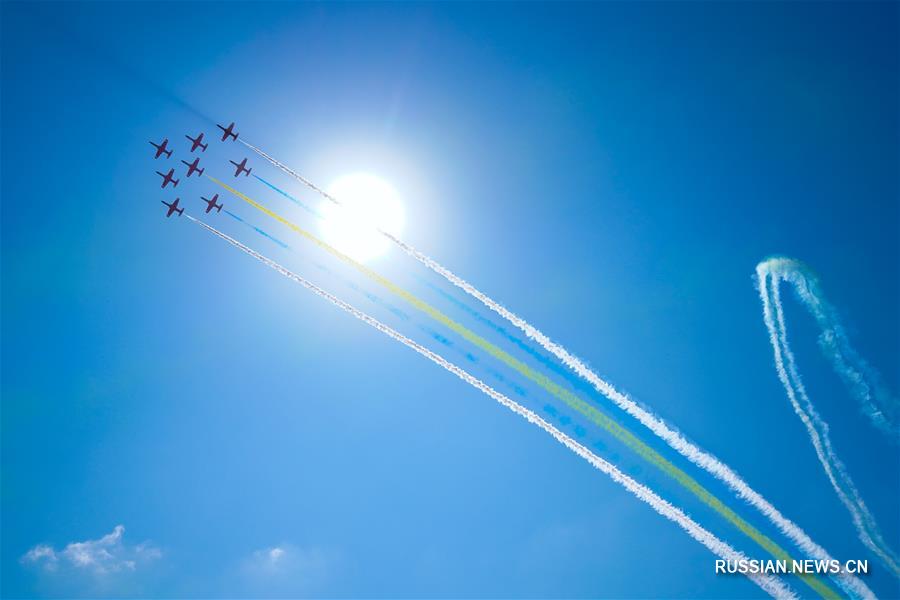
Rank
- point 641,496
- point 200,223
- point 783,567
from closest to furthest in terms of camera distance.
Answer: point 783,567 → point 641,496 → point 200,223

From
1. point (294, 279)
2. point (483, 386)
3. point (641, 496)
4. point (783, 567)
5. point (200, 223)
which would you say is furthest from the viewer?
point (200, 223)

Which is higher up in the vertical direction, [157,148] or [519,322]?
[157,148]

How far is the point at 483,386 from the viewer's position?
3775 centimetres

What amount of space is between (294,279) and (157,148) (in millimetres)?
20887

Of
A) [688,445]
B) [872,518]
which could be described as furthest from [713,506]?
[872,518]

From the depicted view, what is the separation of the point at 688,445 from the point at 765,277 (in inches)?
534

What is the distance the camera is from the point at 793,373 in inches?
1330

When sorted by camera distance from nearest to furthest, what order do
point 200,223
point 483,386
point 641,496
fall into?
point 641,496 → point 483,386 → point 200,223

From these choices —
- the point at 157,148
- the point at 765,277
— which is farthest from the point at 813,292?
the point at 157,148

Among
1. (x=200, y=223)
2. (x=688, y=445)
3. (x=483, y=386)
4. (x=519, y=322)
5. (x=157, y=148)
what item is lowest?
(x=688, y=445)

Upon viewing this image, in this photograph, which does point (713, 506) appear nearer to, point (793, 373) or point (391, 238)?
point (793, 373)

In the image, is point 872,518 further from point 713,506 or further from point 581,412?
point 581,412

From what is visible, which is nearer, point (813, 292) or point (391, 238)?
point (813, 292)

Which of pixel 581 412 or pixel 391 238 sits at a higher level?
pixel 391 238
